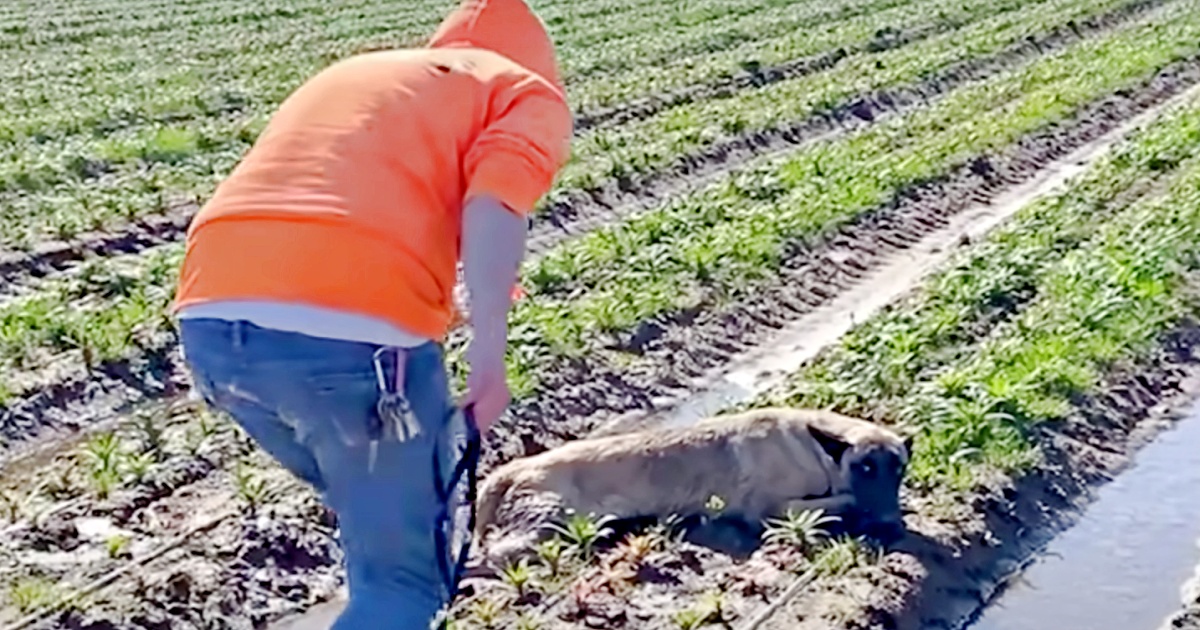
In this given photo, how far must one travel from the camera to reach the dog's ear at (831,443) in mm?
6672

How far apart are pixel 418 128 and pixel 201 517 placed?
3558 millimetres

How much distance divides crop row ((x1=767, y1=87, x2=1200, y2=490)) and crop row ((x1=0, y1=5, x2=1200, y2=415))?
1001 mm

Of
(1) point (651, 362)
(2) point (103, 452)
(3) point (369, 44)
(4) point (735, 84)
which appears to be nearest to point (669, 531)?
(2) point (103, 452)

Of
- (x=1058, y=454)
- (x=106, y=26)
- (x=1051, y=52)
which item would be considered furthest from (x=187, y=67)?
(x=1058, y=454)

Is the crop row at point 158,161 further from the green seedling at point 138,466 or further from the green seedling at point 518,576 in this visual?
the green seedling at point 518,576

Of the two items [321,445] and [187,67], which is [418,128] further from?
[187,67]

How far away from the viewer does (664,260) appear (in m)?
11.0

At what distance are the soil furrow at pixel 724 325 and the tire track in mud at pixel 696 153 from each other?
1656 mm

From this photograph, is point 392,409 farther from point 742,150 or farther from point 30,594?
point 742,150

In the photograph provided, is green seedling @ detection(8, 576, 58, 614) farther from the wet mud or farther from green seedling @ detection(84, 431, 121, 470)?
the wet mud

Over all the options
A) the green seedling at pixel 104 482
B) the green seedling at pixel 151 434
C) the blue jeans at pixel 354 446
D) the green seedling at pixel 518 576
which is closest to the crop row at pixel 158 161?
the green seedling at pixel 151 434

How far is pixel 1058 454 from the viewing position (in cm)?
791

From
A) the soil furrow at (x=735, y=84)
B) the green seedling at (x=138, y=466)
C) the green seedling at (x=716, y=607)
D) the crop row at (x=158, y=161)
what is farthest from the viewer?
the soil furrow at (x=735, y=84)

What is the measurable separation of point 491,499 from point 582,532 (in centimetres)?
37
